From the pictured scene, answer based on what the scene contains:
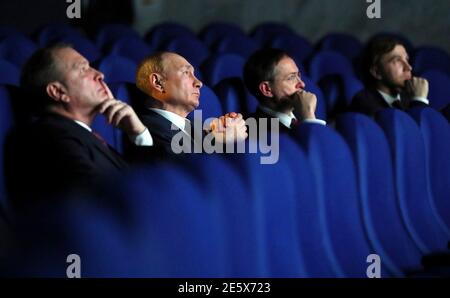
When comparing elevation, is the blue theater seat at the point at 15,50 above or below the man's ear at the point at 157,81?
above

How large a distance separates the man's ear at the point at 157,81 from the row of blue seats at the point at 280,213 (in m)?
0.21

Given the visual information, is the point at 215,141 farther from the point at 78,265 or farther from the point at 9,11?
the point at 9,11

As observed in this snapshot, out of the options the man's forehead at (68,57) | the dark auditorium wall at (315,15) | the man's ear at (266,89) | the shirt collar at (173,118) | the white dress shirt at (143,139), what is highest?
the dark auditorium wall at (315,15)

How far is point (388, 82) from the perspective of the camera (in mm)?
1287

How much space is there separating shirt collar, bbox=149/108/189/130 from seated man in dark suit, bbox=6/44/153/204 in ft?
0.24

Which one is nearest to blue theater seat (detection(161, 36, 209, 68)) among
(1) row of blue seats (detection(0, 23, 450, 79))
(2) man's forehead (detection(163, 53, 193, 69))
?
(1) row of blue seats (detection(0, 23, 450, 79))

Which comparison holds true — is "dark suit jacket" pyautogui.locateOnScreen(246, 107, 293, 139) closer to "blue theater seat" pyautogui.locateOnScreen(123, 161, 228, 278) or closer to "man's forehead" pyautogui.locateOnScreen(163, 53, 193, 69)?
"man's forehead" pyautogui.locateOnScreen(163, 53, 193, 69)

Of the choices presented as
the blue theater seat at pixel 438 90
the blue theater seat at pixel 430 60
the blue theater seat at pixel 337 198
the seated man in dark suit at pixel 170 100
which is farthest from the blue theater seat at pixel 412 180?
the blue theater seat at pixel 430 60

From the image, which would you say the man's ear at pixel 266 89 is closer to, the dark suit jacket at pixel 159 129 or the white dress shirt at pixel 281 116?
the white dress shirt at pixel 281 116

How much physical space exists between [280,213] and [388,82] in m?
0.68

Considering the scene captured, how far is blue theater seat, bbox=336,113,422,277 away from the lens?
85 centimetres

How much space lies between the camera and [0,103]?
2.44ft

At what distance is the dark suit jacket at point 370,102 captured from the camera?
1233 mm
